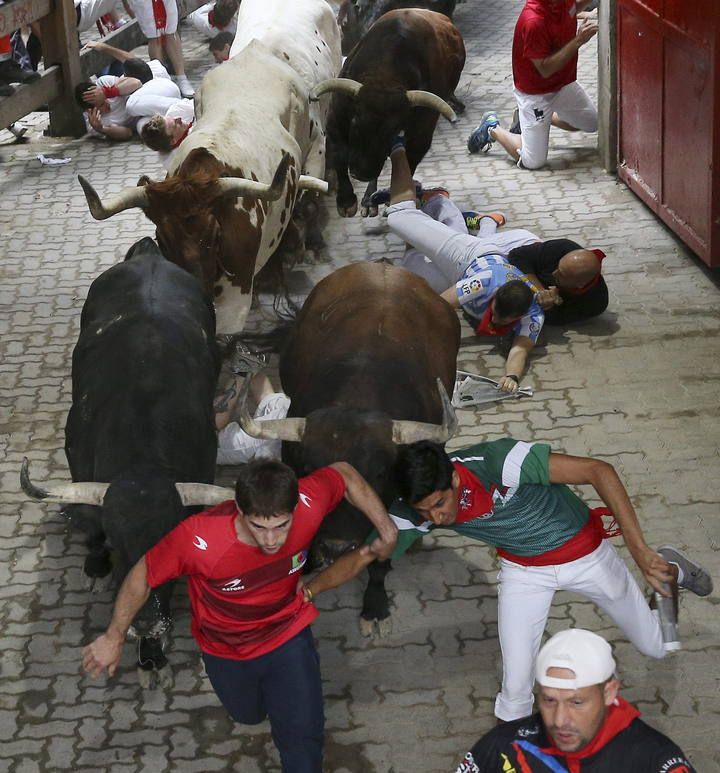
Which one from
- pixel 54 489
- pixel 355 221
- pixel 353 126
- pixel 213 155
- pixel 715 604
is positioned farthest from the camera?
pixel 355 221

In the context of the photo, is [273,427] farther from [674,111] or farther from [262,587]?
[674,111]

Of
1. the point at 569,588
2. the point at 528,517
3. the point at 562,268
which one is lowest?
the point at 562,268

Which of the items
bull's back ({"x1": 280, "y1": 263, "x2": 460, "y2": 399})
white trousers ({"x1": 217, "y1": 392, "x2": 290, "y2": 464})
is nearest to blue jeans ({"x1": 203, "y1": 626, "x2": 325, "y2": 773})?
bull's back ({"x1": 280, "y1": 263, "x2": 460, "y2": 399})

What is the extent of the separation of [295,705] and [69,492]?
1359mm

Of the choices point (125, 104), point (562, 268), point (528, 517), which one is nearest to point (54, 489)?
point (528, 517)

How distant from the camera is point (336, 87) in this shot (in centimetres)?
952

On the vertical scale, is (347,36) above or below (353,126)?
below

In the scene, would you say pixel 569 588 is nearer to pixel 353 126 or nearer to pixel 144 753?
pixel 144 753

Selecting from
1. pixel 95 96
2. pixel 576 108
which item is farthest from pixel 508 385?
pixel 95 96

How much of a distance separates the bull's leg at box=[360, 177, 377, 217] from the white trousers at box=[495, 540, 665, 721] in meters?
6.13

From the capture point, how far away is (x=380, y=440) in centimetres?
523

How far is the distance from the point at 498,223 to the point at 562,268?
178cm

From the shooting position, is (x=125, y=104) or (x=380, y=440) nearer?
(x=380, y=440)

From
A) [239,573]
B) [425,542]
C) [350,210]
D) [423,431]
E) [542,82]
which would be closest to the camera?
[239,573]
